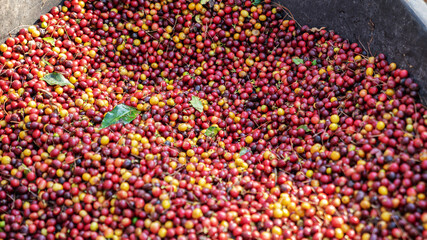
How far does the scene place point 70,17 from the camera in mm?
3801

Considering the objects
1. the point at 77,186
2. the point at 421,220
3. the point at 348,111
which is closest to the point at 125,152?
the point at 77,186

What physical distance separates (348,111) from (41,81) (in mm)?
2785

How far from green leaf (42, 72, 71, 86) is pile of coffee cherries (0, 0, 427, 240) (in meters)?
0.01

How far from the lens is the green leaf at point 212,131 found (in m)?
3.36

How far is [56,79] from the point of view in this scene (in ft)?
11.1

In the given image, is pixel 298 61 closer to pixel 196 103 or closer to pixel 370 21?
pixel 370 21

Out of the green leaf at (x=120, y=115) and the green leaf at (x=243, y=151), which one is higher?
the green leaf at (x=243, y=151)

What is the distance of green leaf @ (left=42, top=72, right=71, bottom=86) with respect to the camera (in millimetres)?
3338

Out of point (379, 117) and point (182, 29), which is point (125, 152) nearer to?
point (182, 29)

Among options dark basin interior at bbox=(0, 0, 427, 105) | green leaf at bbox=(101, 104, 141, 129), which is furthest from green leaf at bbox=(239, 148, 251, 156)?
dark basin interior at bbox=(0, 0, 427, 105)

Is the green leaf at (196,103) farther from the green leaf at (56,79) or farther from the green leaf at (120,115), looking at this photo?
the green leaf at (56,79)

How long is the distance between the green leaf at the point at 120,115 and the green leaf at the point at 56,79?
1.76ft

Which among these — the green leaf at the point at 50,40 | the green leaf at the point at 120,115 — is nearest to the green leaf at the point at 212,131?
the green leaf at the point at 120,115

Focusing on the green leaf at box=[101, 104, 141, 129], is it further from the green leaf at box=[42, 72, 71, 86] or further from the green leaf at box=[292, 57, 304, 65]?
the green leaf at box=[292, 57, 304, 65]
